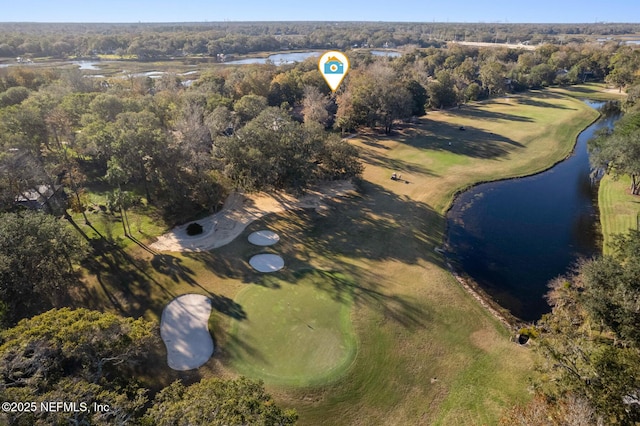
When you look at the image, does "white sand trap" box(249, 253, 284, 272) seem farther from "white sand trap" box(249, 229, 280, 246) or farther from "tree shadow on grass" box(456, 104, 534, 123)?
"tree shadow on grass" box(456, 104, 534, 123)

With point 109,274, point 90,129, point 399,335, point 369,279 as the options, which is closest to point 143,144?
point 90,129

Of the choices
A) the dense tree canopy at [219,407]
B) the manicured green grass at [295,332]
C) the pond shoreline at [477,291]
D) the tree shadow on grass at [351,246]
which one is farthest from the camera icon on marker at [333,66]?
the dense tree canopy at [219,407]

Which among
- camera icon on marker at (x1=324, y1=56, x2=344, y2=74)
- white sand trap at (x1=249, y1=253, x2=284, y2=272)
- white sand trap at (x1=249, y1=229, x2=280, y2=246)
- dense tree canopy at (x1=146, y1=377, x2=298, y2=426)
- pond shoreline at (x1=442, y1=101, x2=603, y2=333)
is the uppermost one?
camera icon on marker at (x1=324, y1=56, x2=344, y2=74)

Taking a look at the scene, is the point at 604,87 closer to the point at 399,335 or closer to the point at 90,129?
the point at 399,335

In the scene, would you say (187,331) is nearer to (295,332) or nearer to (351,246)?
(295,332)

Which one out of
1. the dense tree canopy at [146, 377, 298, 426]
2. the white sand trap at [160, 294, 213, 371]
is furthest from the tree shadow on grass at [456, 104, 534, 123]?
the dense tree canopy at [146, 377, 298, 426]
